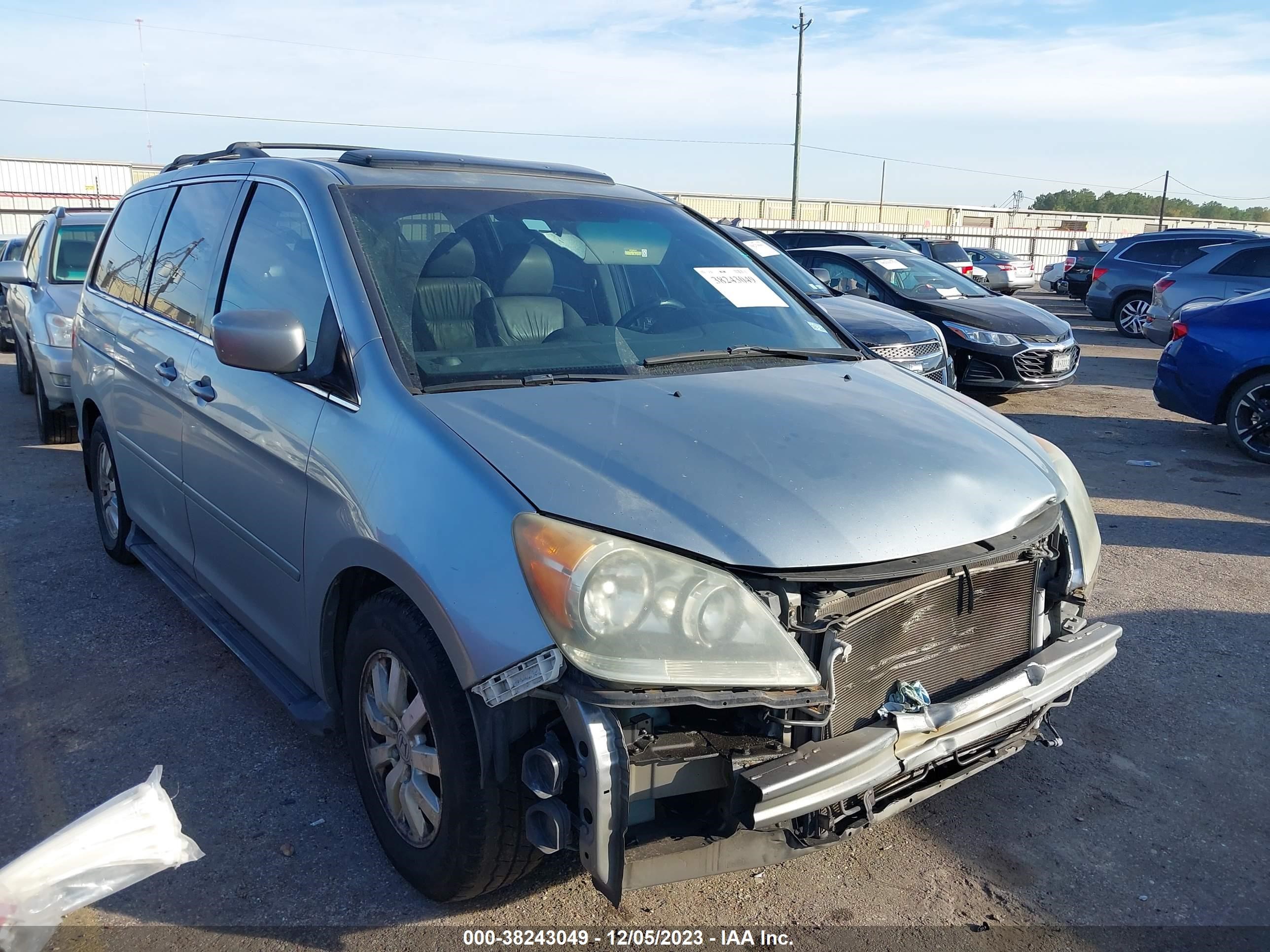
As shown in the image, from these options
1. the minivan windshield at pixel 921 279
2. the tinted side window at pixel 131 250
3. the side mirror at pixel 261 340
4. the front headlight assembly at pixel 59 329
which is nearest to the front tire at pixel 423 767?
the side mirror at pixel 261 340

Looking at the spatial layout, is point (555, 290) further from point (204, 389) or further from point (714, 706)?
point (714, 706)

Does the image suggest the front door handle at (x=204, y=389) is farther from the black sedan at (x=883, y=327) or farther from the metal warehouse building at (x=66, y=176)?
the metal warehouse building at (x=66, y=176)

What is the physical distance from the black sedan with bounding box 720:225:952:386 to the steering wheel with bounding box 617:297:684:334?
4.12m

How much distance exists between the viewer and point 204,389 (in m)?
3.49

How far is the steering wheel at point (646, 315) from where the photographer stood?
3338 mm

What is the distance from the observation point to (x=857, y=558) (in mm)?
2311

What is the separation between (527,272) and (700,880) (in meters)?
1.93

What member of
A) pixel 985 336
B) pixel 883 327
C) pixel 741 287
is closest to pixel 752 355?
pixel 741 287

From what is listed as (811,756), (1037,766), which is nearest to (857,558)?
(811,756)

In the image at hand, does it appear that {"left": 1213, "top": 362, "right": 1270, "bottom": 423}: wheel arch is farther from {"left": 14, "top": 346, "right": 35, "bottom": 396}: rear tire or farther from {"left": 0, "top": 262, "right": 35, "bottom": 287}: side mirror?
{"left": 14, "top": 346, "right": 35, "bottom": 396}: rear tire

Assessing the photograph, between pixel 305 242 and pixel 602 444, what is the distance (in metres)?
1.32

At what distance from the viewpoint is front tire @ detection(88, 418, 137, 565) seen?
4.92 m

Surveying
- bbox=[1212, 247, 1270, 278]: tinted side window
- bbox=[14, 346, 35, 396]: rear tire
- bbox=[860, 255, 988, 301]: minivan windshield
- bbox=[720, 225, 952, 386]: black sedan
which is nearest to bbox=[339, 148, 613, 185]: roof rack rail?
bbox=[720, 225, 952, 386]: black sedan

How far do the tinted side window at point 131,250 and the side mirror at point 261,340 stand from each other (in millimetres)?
1796
